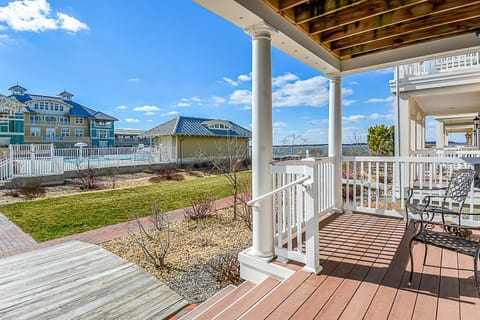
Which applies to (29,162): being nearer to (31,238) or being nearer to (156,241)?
(31,238)

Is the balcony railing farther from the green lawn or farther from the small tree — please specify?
the small tree

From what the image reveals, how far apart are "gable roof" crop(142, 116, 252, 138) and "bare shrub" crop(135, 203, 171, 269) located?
43.8 ft

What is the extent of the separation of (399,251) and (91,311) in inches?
144

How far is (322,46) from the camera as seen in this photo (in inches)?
149

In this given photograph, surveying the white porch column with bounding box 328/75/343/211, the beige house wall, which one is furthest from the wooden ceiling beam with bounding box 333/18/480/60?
the beige house wall

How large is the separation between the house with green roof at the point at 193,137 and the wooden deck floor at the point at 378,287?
1495 centimetres

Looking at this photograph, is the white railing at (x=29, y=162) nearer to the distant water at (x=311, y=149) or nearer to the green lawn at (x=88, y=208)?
the green lawn at (x=88, y=208)

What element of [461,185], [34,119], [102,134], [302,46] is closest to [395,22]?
[302,46]

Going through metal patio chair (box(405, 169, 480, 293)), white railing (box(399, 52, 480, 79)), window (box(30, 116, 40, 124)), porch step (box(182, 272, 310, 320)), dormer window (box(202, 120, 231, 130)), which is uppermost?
window (box(30, 116, 40, 124))

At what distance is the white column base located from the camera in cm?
261

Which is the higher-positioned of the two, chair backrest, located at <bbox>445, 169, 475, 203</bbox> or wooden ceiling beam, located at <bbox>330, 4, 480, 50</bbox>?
wooden ceiling beam, located at <bbox>330, 4, 480, 50</bbox>

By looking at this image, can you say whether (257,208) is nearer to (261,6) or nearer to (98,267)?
(261,6)

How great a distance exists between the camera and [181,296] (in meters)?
3.29

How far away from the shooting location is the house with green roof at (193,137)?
1944 cm
